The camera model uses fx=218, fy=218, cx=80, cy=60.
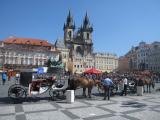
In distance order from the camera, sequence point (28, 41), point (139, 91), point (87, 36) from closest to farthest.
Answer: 1. point (139, 91)
2. point (28, 41)
3. point (87, 36)

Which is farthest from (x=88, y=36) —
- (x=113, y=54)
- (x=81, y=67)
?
(x=113, y=54)

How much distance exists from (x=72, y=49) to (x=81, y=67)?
9.66 m

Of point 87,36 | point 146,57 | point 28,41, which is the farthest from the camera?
A: point 146,57

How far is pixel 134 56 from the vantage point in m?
122

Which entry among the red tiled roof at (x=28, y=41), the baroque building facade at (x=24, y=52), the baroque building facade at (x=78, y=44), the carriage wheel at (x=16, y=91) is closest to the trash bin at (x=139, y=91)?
the carriage wheel at (x=16, y=91)

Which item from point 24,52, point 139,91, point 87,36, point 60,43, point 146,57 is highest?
point 87,36

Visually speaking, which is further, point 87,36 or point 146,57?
point 146,57

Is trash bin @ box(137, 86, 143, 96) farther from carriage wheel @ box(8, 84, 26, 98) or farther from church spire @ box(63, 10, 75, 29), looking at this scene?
church spire @ box(63, 10, 75, 29)

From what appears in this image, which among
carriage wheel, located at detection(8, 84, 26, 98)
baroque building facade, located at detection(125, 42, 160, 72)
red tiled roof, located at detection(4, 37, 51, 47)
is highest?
red tiled roof, located at detection(4, 37, 51, 47)

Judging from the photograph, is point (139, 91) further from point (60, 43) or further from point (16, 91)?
point (60, 43)

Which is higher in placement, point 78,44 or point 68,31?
point 68,31

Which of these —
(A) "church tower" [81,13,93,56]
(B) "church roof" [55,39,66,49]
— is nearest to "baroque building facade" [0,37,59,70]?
(B) "church roof" [55,39,66,49]

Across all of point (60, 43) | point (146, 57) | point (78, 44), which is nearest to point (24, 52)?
point (60, 43)

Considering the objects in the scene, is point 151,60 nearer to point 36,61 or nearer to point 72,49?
point 72,49
